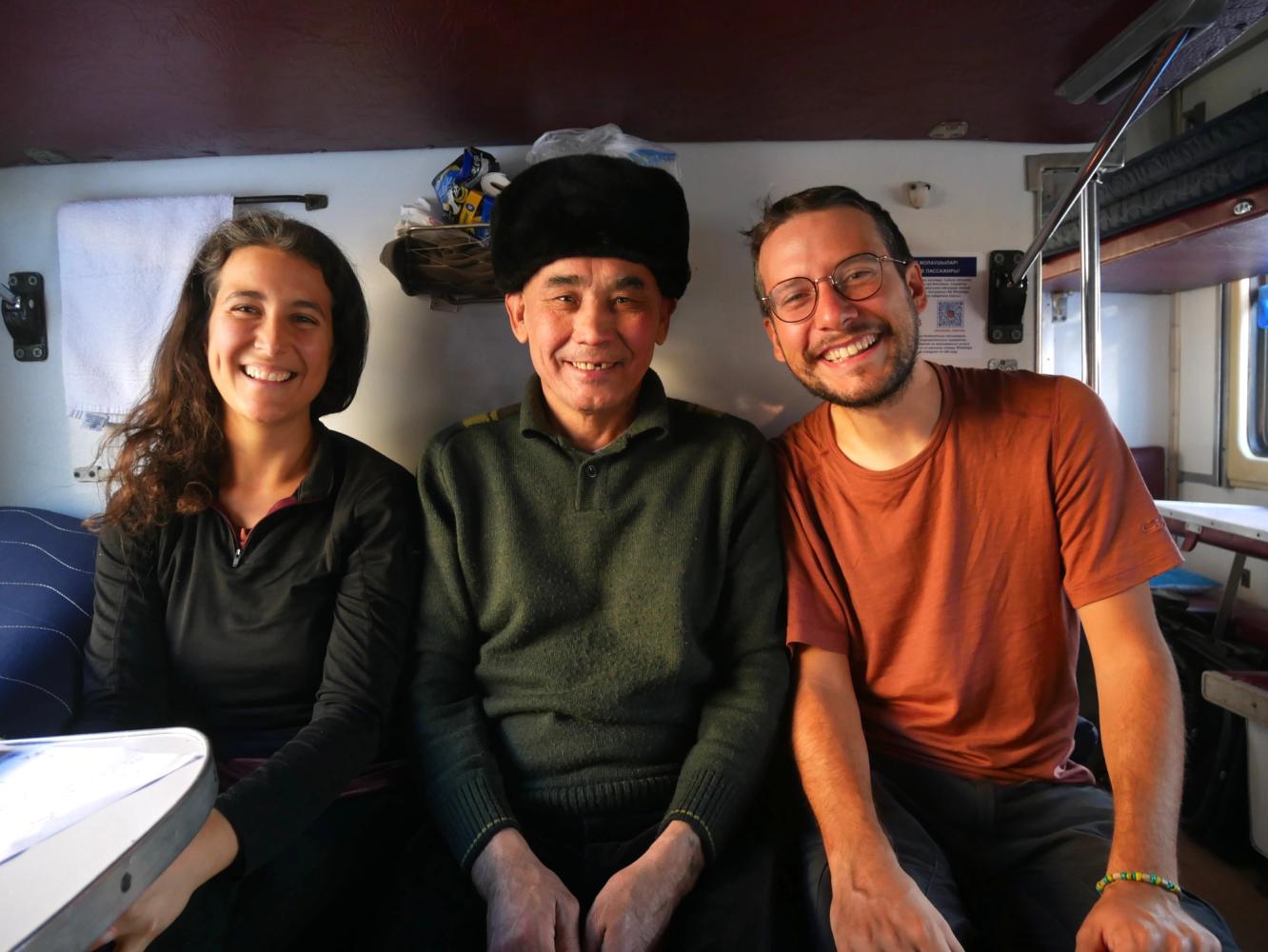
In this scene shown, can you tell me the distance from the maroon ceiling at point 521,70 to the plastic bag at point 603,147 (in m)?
0.06

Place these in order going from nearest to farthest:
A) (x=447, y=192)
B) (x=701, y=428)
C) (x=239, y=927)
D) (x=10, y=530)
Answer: (x=239, y=927)
(x=701, y=428)
(x=447, y=192)
(x=10, y=530)

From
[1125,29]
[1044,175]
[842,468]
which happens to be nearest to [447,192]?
[842,468]

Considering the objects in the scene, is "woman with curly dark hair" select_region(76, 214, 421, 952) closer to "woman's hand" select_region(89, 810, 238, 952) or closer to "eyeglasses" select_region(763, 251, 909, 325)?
"woman's hand" select_region(89, 810, 238, 952)

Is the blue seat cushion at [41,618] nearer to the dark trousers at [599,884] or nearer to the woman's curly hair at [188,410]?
the woman's curly hair at [188,410]

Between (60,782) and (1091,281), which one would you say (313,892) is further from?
(1091,281)

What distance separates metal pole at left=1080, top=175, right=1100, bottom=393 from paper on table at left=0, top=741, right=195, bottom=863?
1.76 metres

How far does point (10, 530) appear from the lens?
5.46 feet

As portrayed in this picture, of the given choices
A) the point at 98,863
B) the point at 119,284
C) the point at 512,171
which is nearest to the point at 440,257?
the point at 512,171

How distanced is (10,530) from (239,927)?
127cm

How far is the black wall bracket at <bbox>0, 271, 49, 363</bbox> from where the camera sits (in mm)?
1815

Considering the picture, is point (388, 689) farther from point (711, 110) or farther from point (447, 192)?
point (711, 110)

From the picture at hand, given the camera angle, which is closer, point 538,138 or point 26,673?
point 26,673

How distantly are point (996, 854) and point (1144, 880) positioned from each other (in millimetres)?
270

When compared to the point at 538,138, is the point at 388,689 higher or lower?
lower
